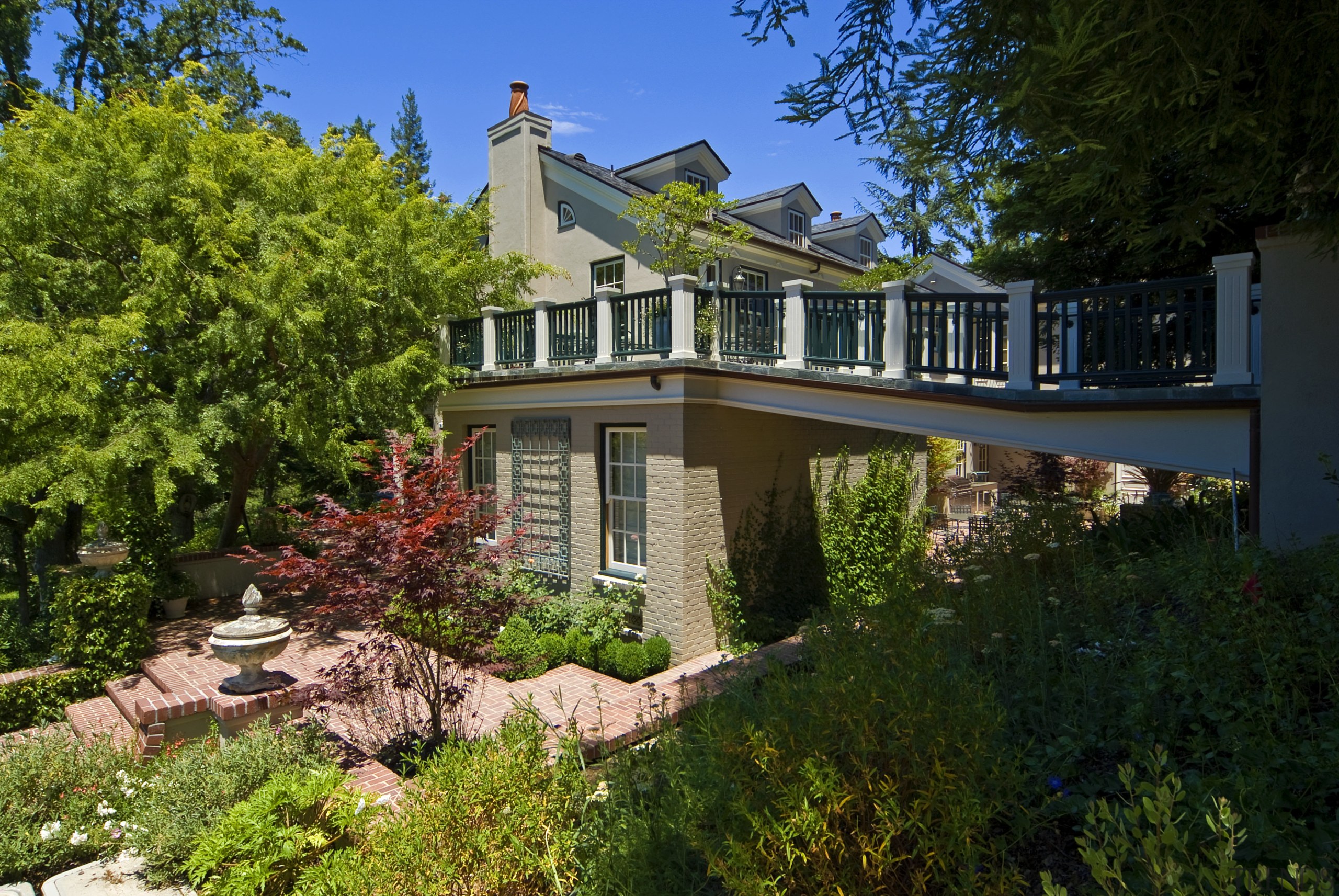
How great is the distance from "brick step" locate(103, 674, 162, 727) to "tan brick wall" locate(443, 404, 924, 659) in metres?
5.42

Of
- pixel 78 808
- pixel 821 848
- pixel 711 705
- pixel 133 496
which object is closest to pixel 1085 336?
pixel 711 705

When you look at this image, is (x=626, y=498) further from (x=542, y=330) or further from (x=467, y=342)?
(x=467, y=342)

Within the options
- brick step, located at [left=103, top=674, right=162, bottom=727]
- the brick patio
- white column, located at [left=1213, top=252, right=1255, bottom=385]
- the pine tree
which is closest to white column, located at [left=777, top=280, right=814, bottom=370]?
the brick patio

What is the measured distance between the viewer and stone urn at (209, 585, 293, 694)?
6.67 metres

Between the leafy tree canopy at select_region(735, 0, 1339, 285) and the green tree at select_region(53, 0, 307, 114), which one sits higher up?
the green tree at select_region(53, 0, 307, 114)

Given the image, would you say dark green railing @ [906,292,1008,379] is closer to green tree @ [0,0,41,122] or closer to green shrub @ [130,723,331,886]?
green shrub @ [130,723,331,886]

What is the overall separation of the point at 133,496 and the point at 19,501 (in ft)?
4.45

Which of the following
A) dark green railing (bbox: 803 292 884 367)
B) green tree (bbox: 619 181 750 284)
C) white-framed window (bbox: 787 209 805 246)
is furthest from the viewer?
white-framed window (bbox: 787 209 805 246)

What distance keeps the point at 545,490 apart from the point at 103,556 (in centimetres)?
573

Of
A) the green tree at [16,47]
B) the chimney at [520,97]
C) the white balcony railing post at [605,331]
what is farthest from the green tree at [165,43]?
the white balcony railing post at [605,331]

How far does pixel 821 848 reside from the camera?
105 inches

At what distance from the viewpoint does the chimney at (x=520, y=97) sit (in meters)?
18.1

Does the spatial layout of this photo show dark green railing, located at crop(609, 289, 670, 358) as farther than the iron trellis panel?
No

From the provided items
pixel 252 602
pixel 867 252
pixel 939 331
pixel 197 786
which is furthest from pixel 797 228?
pixel 197 786
